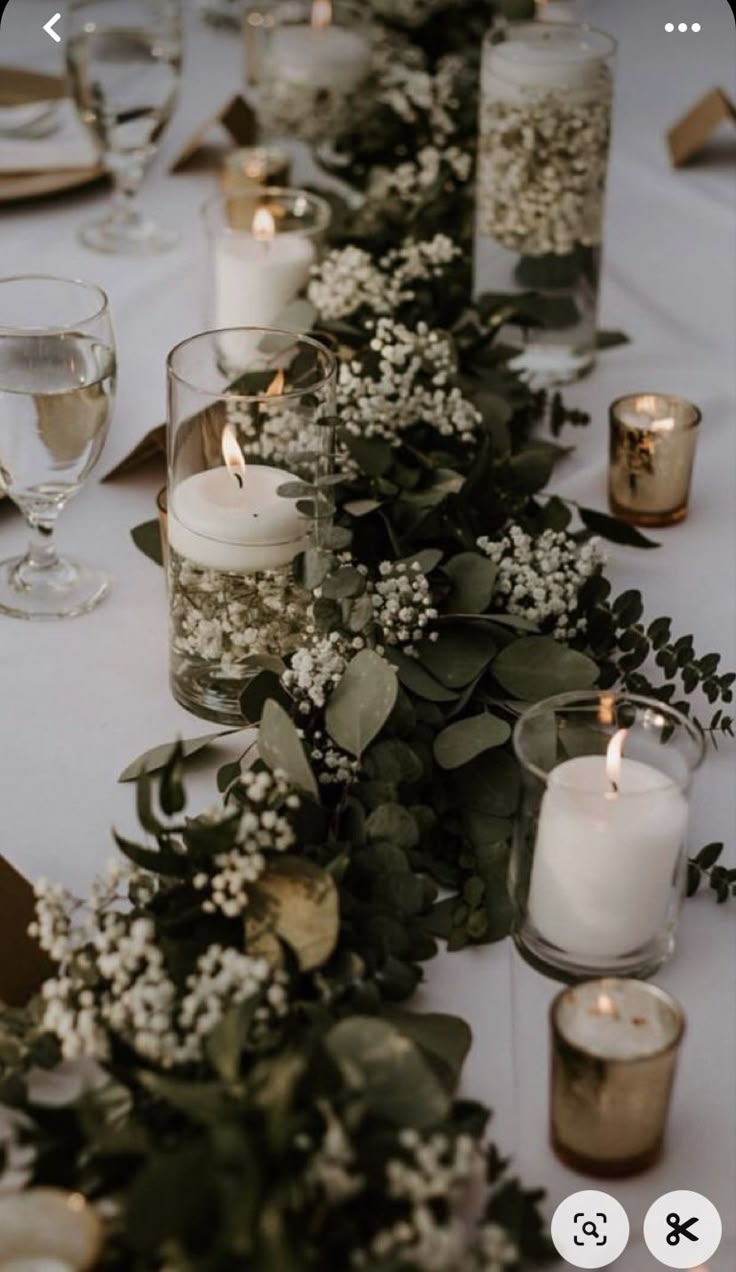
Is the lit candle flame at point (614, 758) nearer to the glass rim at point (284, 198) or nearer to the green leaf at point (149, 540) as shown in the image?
the green leaf at point (149, 540)

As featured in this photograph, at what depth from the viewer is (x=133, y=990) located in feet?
2.22

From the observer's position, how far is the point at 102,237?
5.50 feet

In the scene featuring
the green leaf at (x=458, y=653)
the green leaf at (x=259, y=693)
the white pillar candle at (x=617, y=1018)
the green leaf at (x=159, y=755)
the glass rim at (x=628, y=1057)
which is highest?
the glass rim at (x=628, y=1057)

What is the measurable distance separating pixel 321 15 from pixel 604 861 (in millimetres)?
1347

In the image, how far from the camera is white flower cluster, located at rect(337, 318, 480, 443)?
1156 millimetres

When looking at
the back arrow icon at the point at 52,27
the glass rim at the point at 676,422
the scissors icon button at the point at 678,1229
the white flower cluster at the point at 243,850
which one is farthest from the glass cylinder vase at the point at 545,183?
the back arrow icon at the point at 52,27

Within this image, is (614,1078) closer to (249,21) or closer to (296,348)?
(296,348)

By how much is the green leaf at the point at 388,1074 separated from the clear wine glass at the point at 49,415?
22.2 inches

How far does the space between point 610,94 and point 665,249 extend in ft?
1.12

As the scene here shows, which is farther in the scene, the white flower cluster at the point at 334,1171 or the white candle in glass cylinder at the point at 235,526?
the white candle in glass cylinder at the point at 235,526

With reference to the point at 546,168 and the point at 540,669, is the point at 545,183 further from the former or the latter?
the point at 540,669

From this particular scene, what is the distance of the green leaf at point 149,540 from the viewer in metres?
1.15

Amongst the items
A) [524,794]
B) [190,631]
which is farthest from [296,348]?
[524,794]

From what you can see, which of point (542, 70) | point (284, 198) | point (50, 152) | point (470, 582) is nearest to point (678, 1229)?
point (470, 582)
